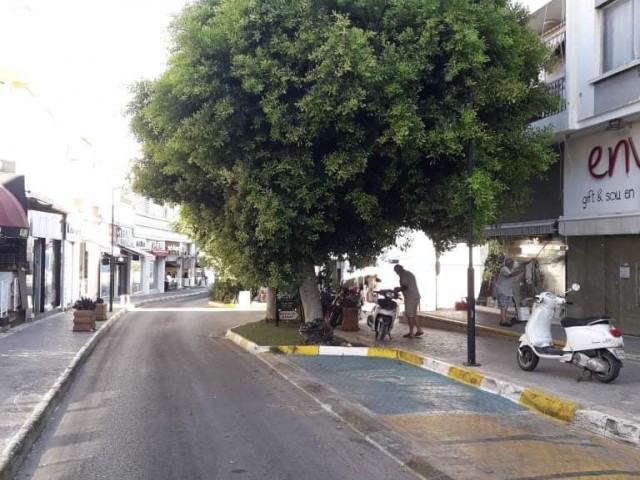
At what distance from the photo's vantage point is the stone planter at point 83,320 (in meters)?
17.3

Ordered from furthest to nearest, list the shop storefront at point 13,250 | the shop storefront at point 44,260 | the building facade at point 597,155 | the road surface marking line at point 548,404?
1. the shop storefront at point 44,260
2. the shop storefront at point 13,250
3. the building facade at point 597,155
4. the road surface marking line at point 548,404

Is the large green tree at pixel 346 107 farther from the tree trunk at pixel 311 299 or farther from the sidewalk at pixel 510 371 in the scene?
the sidewalk at pixel 510 371

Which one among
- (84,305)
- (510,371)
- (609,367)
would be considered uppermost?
(84,305)

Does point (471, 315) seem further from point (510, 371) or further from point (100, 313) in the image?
point (100, 313)

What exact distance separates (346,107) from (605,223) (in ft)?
21.4

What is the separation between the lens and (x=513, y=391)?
8.46 meters

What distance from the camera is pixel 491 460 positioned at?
228 inches

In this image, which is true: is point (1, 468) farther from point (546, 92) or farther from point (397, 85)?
point (546, 92)

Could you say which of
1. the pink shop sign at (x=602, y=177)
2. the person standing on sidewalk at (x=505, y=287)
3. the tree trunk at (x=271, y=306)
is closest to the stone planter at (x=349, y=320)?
the tree trunk at (x=271, y=306)

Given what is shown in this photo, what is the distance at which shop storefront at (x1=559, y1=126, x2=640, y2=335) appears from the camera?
1322 centimetres

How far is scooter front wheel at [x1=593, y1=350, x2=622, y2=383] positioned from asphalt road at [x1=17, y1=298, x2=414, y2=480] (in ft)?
12.0

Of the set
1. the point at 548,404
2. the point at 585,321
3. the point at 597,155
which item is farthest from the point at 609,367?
the point at 597,155

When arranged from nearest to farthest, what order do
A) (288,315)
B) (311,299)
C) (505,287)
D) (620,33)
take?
1. (620,33)
2. (311,299)
3. (505,287)
4. (288,315)

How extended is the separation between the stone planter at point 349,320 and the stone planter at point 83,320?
21.8 feet
